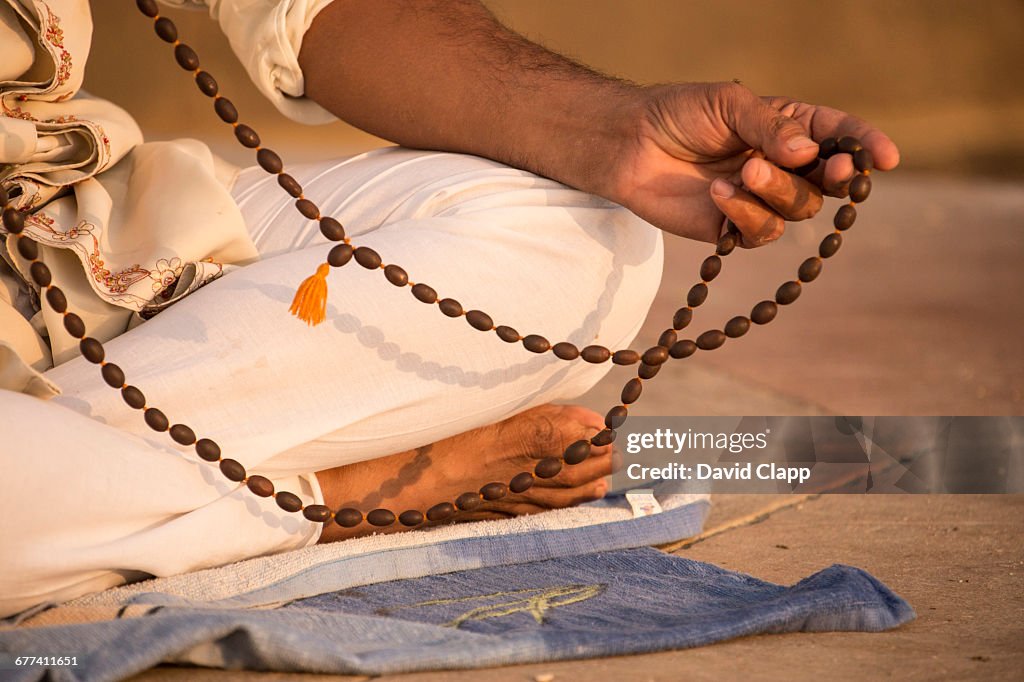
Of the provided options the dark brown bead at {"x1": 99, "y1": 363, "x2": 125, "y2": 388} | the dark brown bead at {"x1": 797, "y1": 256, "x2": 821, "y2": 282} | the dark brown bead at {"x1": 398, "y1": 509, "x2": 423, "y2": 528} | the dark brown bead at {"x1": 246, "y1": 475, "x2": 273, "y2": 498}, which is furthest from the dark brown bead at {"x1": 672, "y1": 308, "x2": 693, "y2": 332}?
the dark brown bead at {"x1": 99, "y1": 363, "x2": 125, "y2": 388}

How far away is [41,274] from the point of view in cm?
103

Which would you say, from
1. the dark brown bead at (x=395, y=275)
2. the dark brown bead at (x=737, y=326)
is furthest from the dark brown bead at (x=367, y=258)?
the dark brown bead at (x=737, y=326)

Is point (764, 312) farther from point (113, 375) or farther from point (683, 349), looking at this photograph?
point (113, 375)

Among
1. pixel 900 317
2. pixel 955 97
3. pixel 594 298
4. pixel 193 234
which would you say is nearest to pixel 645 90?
pixel 594 298

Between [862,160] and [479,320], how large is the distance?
379 millimetres

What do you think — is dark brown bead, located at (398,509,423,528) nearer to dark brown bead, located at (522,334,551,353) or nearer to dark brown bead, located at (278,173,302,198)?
dark brown bead, located at (522,334,551,353)

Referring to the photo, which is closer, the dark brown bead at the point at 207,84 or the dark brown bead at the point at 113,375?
the dark brown bead at the point at 113,375

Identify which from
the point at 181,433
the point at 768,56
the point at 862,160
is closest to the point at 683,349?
the point at 862,160

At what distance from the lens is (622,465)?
4.84 ft

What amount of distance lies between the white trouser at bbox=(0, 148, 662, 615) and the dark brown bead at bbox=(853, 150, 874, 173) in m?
0.30

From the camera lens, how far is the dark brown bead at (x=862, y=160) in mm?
1002

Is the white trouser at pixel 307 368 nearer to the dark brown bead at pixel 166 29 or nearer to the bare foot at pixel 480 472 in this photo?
the bare foot at pixel 480 472

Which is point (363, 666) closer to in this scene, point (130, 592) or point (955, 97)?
point (130, 592)

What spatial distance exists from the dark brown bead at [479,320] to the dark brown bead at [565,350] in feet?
0.22
